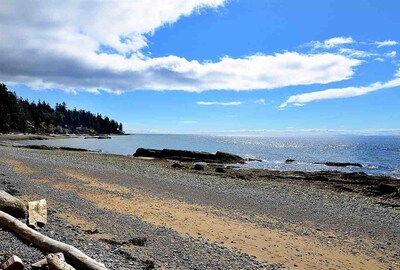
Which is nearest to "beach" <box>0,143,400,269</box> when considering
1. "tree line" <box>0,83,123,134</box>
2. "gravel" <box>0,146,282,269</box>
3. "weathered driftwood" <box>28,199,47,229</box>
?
"gravel" <box>0,146,282,269</box>

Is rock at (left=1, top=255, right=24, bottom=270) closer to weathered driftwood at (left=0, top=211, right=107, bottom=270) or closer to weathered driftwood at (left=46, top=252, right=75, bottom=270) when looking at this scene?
weathered driftwood at (left=46, top=252, right=75, bottom=270)

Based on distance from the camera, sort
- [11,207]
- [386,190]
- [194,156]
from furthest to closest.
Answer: [194,156] < [386,190] < [11,207]

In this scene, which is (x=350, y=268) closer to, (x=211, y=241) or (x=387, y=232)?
(x=211, y=241)

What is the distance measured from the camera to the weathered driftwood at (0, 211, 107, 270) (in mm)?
7379

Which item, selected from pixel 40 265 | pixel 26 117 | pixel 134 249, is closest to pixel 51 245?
pixel 40 265

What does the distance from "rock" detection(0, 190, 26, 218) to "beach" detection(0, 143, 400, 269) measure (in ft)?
3.57

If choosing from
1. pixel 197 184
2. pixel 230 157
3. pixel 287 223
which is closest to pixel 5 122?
pixel 230 157

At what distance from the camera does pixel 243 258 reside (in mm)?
10117

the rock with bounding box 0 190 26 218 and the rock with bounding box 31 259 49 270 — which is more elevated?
the rock with bounding box 0 190 26 218

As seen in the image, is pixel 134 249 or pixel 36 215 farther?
pixel 36 215

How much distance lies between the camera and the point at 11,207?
36.6 ft

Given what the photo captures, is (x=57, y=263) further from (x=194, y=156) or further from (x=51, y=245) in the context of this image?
(x=194, y=156)

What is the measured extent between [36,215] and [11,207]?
3.30ft

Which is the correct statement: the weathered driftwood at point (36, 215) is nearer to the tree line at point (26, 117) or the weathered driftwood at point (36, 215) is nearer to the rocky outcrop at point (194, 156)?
the rocky outcrop at point (194, 156)
